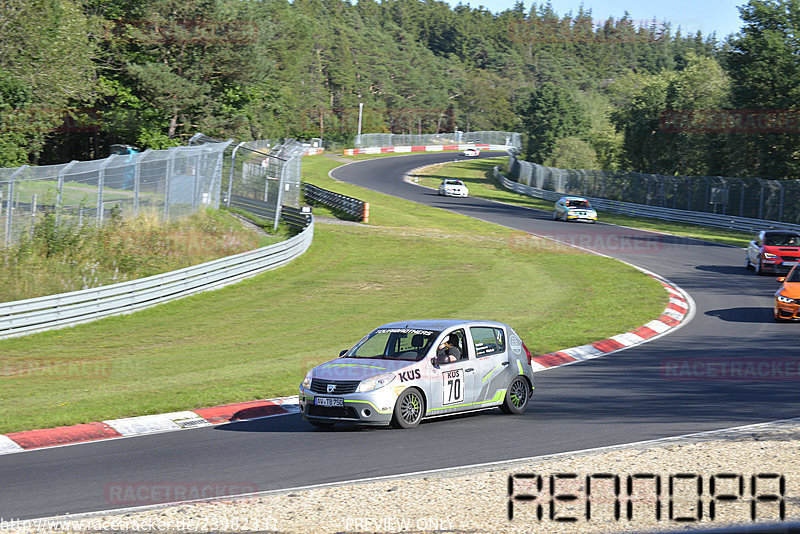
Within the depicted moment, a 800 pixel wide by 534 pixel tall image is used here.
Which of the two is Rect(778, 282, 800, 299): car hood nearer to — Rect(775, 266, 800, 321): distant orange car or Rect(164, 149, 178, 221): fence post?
A: Rect(775, 266, 800, 321): distant orange car

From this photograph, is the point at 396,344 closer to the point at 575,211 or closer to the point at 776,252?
the point at 776,252

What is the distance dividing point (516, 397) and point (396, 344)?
1801 millimetres

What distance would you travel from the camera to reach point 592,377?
47.1ft

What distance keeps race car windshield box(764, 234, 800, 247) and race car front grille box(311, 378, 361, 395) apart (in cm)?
2174

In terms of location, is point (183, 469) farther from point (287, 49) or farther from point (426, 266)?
point (287, 49)

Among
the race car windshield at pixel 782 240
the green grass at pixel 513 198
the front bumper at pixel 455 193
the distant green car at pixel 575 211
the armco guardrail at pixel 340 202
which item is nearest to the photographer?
the race car windshield at pixel 782 240

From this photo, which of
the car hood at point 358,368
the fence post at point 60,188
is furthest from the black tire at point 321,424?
the fence post at point 60,188

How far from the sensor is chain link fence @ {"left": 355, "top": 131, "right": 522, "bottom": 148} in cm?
11988

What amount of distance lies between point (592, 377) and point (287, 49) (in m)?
89.2

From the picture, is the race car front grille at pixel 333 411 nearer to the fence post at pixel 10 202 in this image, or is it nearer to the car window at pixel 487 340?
the car window at pixel 487 340

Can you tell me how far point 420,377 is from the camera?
35.8 ft

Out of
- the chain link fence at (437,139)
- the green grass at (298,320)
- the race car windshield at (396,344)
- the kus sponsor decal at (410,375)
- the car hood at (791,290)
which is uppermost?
the chain link fence at (437,139)

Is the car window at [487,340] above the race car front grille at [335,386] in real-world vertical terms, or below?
above

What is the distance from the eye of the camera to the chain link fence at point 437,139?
119875 millimetres
